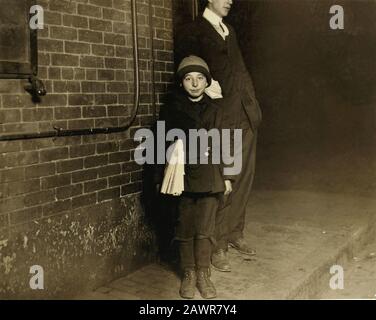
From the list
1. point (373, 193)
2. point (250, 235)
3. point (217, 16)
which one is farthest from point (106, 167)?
point (373, 193)

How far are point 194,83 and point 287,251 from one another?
2174mm

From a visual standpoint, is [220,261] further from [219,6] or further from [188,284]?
[219,6]

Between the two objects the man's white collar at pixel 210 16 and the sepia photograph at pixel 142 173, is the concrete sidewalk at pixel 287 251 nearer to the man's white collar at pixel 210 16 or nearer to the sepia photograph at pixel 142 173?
the sepia photograph at pixel 142 173

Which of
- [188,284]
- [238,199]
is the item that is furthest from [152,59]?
[188,284]

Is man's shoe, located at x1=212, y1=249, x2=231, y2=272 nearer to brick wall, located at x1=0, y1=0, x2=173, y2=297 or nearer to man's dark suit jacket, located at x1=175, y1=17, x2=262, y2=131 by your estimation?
brick wall, located at x1=0, y1=0, x2=173, y2=297

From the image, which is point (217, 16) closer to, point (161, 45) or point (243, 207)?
point (161, 45)

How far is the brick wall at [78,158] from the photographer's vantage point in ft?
11.5

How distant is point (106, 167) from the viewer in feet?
14.0

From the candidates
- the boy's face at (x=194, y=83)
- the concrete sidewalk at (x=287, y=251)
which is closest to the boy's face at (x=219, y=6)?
the boy's face at (x=194, y=83)

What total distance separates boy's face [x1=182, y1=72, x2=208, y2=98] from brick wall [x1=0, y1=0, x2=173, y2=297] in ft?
2.49

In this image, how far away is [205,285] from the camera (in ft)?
12.9

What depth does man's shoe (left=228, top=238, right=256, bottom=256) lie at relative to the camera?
495 cm

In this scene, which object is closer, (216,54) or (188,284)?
(188,284)

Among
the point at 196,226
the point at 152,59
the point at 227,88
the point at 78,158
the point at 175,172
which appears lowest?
the point at 196,226
